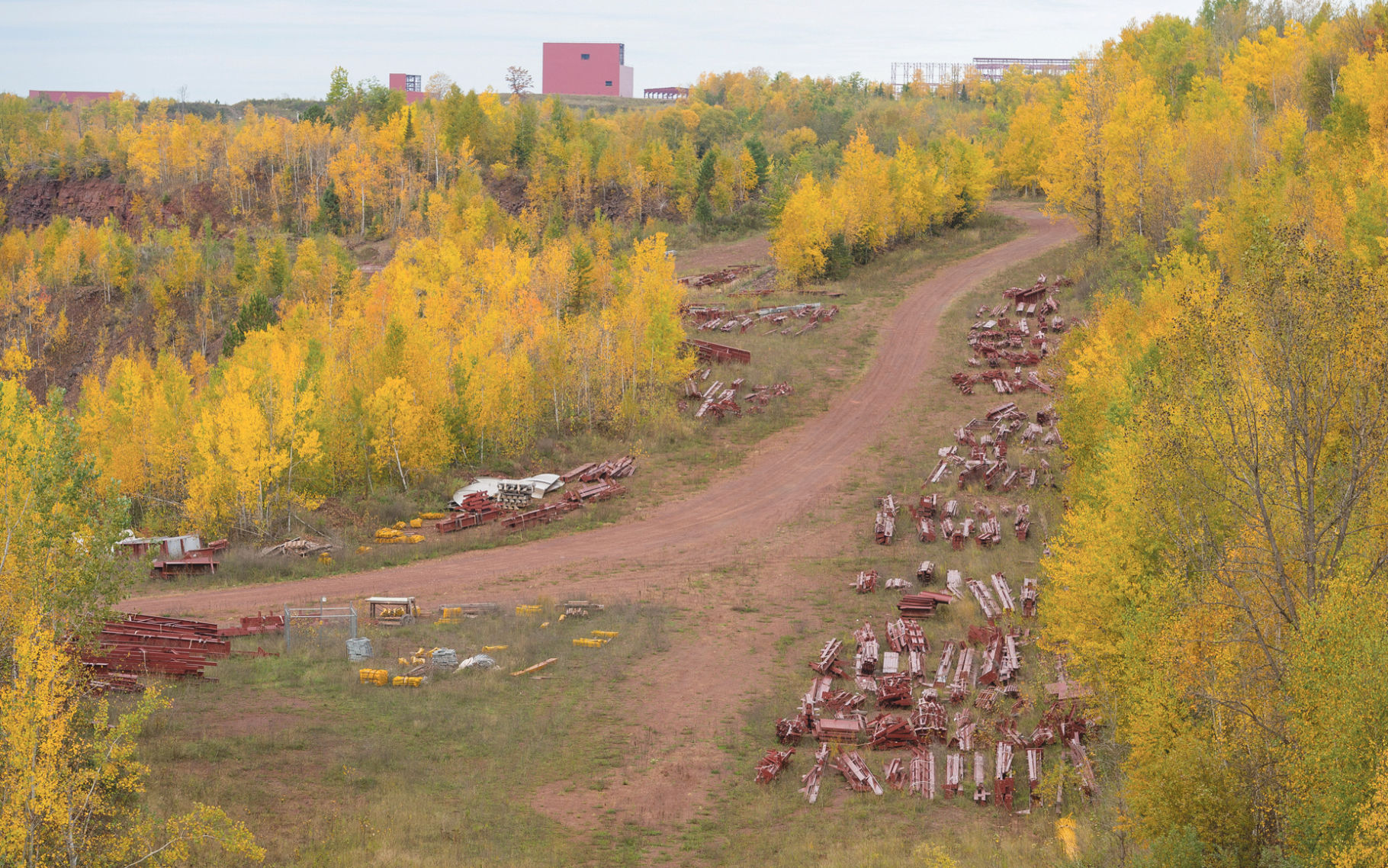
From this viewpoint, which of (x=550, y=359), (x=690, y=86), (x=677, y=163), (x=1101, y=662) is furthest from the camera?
(x=690, y=86)

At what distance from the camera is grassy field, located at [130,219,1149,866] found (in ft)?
64.4

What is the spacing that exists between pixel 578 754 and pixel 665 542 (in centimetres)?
1677

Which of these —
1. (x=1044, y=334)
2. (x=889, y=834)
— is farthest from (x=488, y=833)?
(x=1044, y=334)

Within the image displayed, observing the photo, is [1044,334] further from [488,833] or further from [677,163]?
[677,163]

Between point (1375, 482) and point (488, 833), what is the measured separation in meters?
16.8

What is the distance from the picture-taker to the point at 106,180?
119750 millimetres

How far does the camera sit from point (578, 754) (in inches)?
959

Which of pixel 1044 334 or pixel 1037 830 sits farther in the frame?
pixel 1044 334

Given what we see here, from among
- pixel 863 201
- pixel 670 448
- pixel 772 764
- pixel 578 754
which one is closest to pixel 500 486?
pixel 670 448

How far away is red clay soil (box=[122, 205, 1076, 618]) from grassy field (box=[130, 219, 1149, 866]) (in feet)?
11.3

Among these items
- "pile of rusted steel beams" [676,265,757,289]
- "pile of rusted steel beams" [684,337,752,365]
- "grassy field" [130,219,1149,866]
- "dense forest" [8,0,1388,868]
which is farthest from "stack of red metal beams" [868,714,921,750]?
"pile of rusted steel beams" [676,265,757,289]

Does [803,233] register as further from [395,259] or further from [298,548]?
[298,548]

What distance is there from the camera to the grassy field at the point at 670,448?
38625 mm

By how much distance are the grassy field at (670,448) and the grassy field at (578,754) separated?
793 cm
